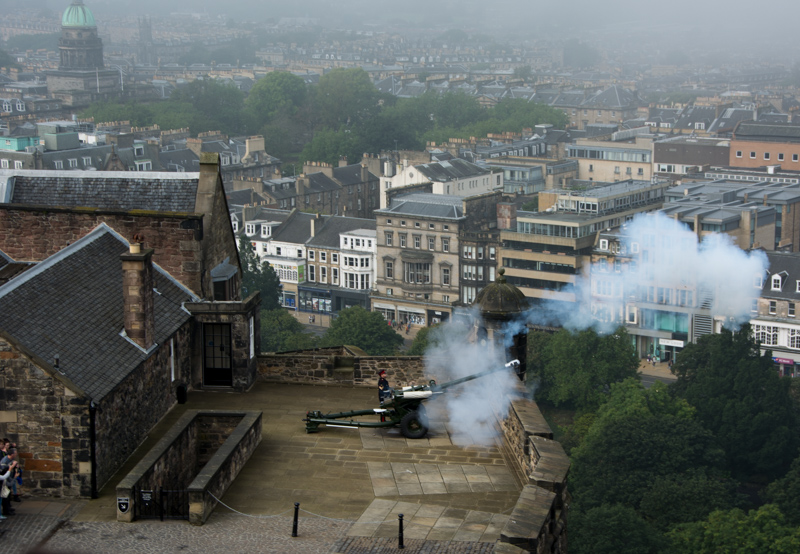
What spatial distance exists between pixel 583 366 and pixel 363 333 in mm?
22762

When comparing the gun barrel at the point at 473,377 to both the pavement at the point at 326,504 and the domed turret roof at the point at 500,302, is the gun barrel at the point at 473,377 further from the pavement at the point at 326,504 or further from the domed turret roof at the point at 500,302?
the pavement at the point at 326,504

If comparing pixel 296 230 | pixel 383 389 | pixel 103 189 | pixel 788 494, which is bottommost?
pixel 788 494

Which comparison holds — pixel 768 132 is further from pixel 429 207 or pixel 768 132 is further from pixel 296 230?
pixel 296 230

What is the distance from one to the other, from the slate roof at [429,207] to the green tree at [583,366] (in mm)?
32215

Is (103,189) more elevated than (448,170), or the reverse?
(103,189)

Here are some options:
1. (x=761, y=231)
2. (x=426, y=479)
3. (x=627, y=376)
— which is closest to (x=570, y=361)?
(x=627, y=376)

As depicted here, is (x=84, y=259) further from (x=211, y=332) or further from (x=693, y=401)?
(x=693, y=401)

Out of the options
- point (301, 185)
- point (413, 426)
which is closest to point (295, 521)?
point (413, 426)

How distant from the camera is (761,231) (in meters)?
134

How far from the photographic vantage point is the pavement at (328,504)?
22.1 m

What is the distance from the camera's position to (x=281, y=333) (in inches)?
4875

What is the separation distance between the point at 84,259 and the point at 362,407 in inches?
286

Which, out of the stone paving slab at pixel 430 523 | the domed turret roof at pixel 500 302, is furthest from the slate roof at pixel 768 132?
the stone paving slab at pixel 430 523

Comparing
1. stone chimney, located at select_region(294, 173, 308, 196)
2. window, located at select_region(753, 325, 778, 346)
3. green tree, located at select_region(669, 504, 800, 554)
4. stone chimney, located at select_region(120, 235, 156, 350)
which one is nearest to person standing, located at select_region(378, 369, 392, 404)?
stone chimney, located at select_region(120, 235, 156, 350)
